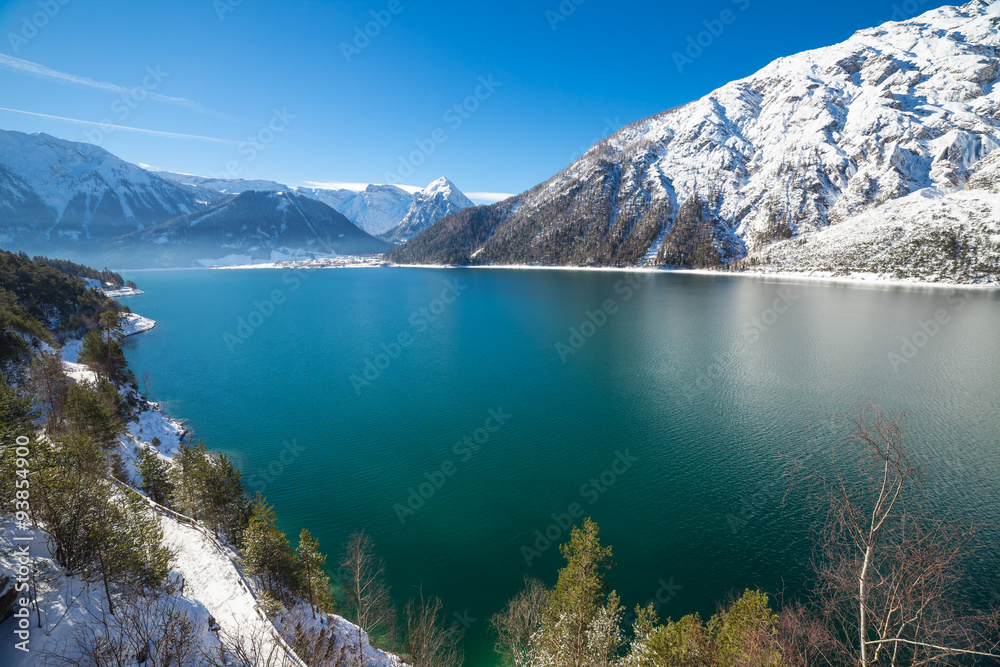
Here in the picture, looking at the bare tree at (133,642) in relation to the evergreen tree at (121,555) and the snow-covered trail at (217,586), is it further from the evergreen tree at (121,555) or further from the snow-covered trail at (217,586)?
the snow-covered trail at (217,586)

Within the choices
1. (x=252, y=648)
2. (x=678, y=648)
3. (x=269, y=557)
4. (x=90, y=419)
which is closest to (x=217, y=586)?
(x=269, y=557)

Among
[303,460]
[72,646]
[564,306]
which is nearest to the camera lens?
[72,646]

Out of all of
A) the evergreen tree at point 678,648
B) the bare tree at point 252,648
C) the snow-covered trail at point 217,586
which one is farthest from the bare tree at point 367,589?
the evergreen tree at point 678,648

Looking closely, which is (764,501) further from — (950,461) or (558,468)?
(950,461)

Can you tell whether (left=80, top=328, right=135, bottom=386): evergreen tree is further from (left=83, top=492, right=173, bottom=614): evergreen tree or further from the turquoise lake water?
(left=83, top=492, right=173, bottom=614): evergreen tree

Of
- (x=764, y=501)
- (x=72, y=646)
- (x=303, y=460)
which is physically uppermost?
(x=72, y=646)

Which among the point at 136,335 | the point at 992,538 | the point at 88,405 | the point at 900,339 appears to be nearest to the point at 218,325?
the point at 136,335

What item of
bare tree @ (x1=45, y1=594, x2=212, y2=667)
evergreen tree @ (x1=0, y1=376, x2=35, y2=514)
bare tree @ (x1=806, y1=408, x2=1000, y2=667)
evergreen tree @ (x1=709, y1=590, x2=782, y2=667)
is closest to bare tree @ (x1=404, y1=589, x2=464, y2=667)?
bare tree @ (x1=45, y1=594, x2=212, y2=667)
